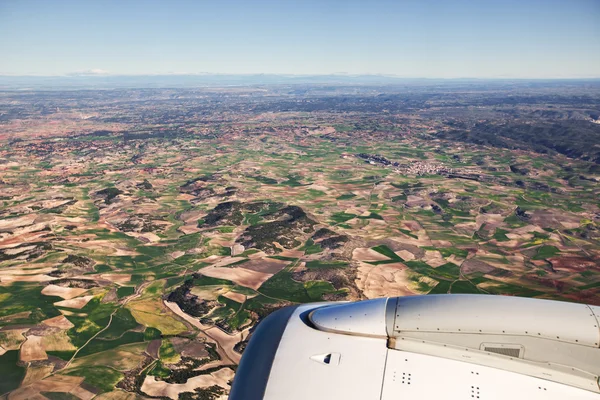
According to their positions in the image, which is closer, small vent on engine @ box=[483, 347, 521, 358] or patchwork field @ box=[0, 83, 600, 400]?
small vent on engine @ box=[483, 347, 521, 358]

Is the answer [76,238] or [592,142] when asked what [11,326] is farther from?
[592,142]

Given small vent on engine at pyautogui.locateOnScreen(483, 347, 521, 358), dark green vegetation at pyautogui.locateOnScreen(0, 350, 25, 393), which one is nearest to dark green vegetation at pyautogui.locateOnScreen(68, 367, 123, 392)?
dark green vegetation at pyautogui.locateOnScreen(0, 350, 25, 393)

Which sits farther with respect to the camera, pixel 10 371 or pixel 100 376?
pixel 10 371

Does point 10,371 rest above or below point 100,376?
above

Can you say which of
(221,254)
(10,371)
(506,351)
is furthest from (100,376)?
(506,351)

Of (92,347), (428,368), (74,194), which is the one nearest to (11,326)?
(92,347)

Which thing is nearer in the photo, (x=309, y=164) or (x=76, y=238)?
(x=76, y=238)

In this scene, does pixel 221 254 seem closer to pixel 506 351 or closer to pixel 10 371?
pixel 10 371

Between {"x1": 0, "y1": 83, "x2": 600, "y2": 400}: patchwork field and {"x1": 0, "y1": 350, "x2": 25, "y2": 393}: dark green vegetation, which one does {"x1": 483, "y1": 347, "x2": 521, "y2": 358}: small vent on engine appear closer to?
{"x1": 0, "y1": 83, "x2": 600, "y2": 400}: patchwork field
